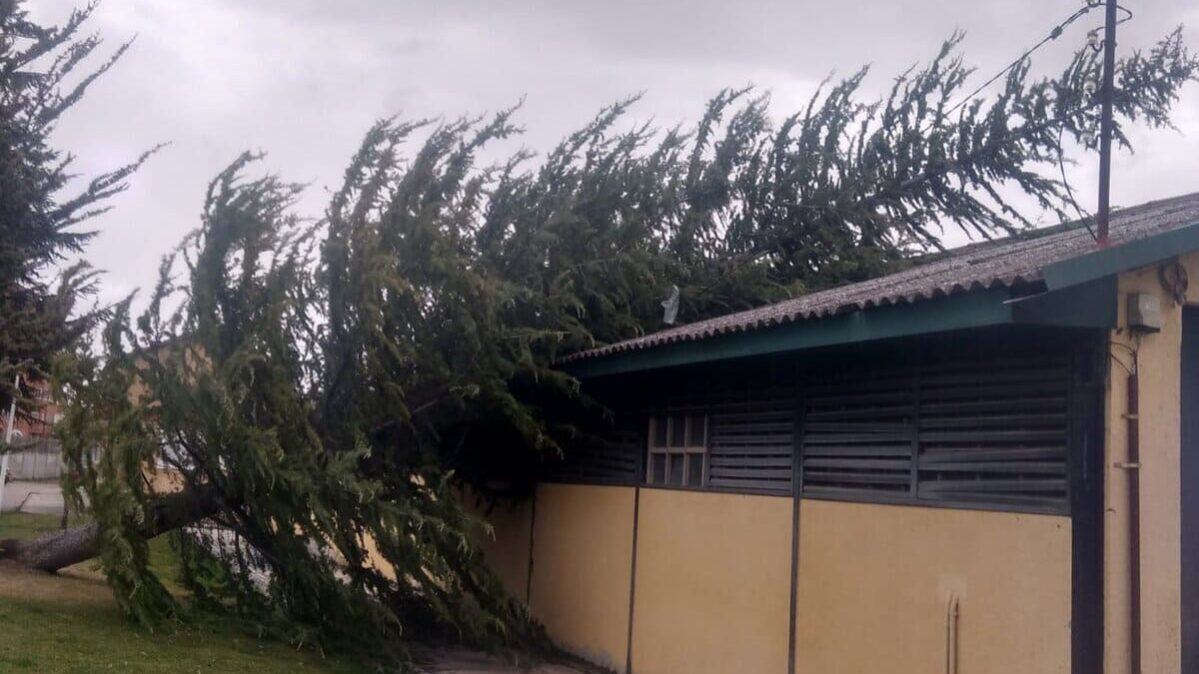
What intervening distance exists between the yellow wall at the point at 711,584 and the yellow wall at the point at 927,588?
36cm

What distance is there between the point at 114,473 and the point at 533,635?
4150 mm

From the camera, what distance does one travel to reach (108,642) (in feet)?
32.9

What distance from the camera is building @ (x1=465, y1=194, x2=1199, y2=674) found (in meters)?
6.40

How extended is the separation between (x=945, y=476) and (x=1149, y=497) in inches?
48.7

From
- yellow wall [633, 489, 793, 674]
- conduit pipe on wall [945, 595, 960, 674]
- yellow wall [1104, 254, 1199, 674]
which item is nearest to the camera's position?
yellow wall [1104, 254, 1199, 674]

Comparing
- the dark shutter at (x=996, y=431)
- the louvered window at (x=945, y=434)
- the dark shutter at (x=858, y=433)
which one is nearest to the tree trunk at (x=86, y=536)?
the dark shutter at (x=858, y=433)

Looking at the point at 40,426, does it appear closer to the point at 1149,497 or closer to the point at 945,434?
the point at 945,434

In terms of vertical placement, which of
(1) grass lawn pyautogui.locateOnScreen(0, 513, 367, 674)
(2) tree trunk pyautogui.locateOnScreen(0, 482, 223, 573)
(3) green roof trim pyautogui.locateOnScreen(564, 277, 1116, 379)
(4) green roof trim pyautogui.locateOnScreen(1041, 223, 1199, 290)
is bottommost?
(1) grass lawn pyautogui.locateOnScreen(0, 513, 367, 674)

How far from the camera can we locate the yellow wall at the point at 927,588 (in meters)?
6.57

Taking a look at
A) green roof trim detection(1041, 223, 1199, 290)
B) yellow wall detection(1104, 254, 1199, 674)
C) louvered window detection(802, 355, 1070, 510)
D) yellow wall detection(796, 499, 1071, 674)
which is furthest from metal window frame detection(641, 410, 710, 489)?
green roof trim detection(1041, 223, 1199, 290)

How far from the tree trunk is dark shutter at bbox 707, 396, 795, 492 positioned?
437 centimetres

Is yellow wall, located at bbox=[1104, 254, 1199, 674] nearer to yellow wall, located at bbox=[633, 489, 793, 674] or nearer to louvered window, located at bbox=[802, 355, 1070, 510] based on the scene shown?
louvered window, located at bbox=[802, 355, 1070, 510]

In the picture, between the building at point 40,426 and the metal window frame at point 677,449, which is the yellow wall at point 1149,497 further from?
the building at point 40,426

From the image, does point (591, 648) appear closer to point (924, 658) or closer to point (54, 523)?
point (924, 658)
